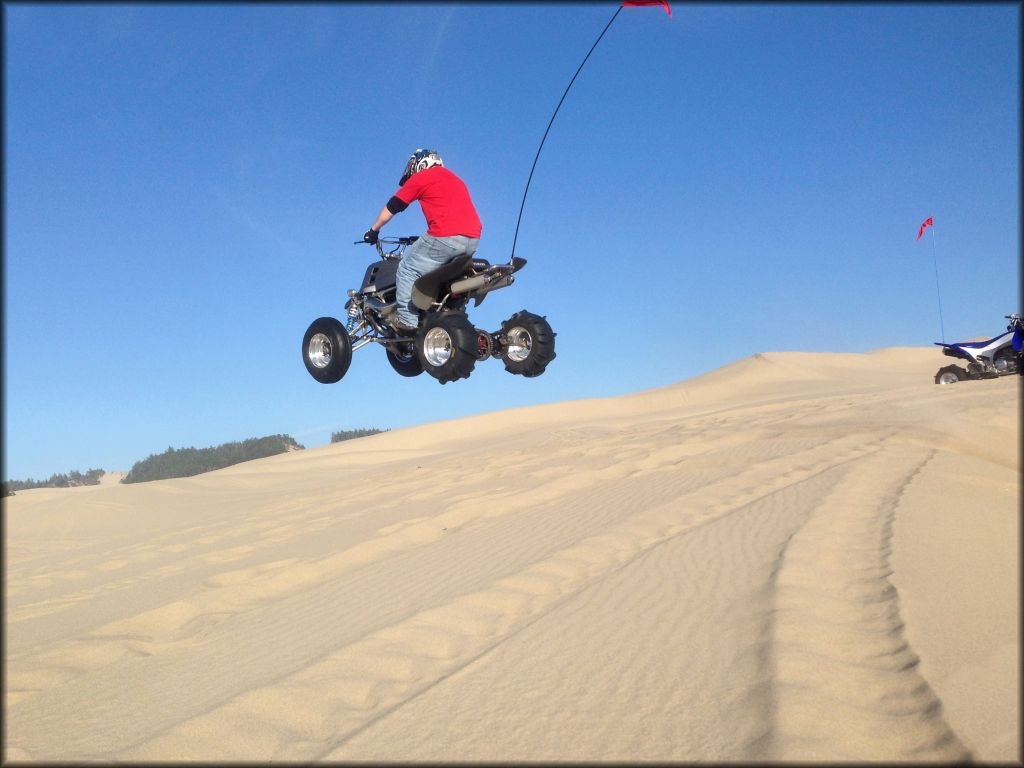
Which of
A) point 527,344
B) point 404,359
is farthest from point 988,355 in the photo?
point 404,359

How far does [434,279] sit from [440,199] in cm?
47

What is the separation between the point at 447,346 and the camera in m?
4.44

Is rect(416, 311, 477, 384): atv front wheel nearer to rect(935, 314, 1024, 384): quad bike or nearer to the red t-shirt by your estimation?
the red t-shirt

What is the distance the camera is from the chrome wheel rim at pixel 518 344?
508cm

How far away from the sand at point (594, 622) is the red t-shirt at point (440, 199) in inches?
82.2

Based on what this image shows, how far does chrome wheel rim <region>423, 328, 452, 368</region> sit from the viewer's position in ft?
14.6

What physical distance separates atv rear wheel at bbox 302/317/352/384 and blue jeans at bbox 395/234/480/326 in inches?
20.1

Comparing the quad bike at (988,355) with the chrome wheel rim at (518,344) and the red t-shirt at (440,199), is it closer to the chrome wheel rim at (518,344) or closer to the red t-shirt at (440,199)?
the chrome wheel rim at (518,344)

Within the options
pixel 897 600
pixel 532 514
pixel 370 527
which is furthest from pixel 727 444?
pixel 897 600

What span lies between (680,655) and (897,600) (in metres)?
0.85

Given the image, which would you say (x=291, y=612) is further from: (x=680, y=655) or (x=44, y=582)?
(x=44, y=582)

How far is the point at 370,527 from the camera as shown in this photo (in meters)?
7.41

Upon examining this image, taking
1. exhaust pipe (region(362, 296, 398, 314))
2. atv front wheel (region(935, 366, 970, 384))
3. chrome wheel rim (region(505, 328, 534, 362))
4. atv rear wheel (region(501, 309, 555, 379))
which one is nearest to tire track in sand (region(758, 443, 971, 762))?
atv rear wheel (region(501, 309, 555, 379))

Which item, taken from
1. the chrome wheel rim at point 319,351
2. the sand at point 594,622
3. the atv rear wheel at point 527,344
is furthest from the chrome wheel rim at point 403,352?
the sand at point 594,622
